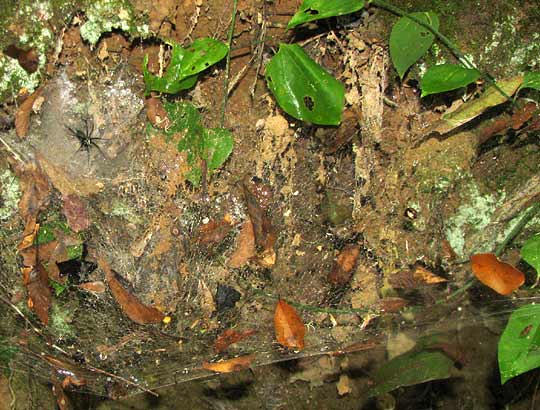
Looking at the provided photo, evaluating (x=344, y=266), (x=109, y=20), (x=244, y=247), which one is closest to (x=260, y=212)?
(x=244, y=247)

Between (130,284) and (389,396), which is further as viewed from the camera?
(389,396)

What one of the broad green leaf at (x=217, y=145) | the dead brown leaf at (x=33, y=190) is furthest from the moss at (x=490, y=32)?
the dead brown leaf at (x=33, y=190)

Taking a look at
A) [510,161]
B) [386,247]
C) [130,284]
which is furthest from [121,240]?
[510,161]

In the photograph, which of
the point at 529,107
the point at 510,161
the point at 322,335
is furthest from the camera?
the point at 322,335

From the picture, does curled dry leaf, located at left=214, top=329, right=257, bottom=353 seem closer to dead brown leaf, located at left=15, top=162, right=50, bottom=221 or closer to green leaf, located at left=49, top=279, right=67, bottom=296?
green leaf, located at left=49, top=279, right=67, bottom=296

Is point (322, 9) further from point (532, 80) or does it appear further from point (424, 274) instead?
point (424, 274)

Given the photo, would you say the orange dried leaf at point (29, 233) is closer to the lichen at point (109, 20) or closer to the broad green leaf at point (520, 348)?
the lichen at point (109, 20)

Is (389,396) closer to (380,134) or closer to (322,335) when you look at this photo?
(322,335)
